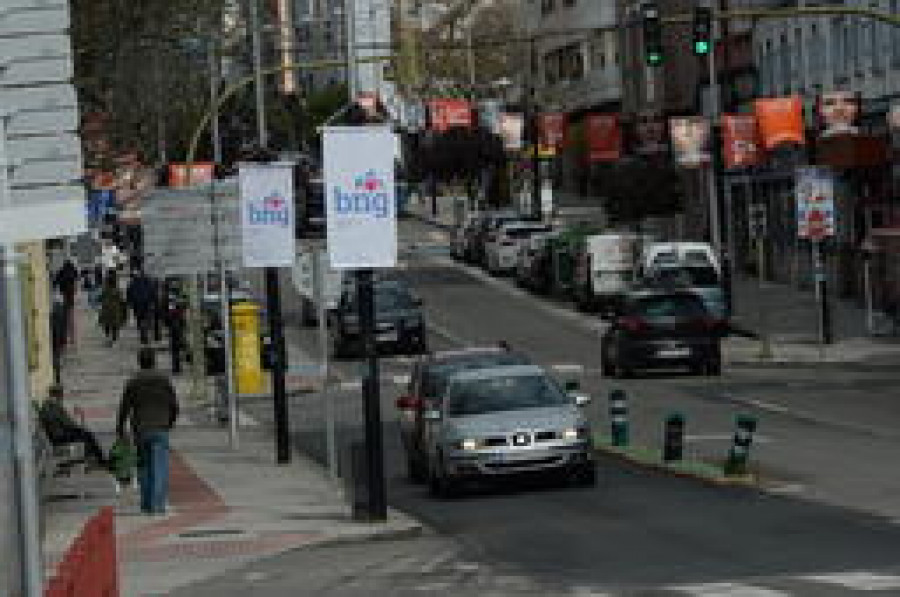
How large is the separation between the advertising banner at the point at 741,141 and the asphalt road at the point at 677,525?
72.8 feet

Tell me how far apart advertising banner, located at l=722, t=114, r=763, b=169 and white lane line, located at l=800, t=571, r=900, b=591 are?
4796 centimetres

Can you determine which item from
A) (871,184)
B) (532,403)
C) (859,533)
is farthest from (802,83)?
(859,533)

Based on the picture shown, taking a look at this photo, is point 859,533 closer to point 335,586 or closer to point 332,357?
point 335,586

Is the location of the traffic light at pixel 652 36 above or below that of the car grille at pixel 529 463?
above

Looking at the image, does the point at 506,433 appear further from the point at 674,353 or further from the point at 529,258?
the point at 529,258

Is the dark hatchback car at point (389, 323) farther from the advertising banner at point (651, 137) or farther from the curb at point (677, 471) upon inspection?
the curb at point (677, 471)

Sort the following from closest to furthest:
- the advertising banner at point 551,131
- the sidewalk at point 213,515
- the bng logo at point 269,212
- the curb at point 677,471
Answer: the sidewalk at point 213,515
the curb at point 677,471
the bng logo at point 269,212
the advertising banner at point 551,131

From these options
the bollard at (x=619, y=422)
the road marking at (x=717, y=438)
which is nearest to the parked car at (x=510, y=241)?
the road marking at (x=717, y=438)

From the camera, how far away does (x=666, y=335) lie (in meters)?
48.5

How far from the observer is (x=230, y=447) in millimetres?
38562

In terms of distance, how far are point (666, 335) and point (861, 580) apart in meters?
30.5

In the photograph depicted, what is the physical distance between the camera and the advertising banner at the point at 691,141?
232 ft

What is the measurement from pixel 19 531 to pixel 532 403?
19.7m

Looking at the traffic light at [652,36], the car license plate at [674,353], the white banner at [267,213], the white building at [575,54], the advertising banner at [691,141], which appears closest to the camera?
the white banner at [267,213]
